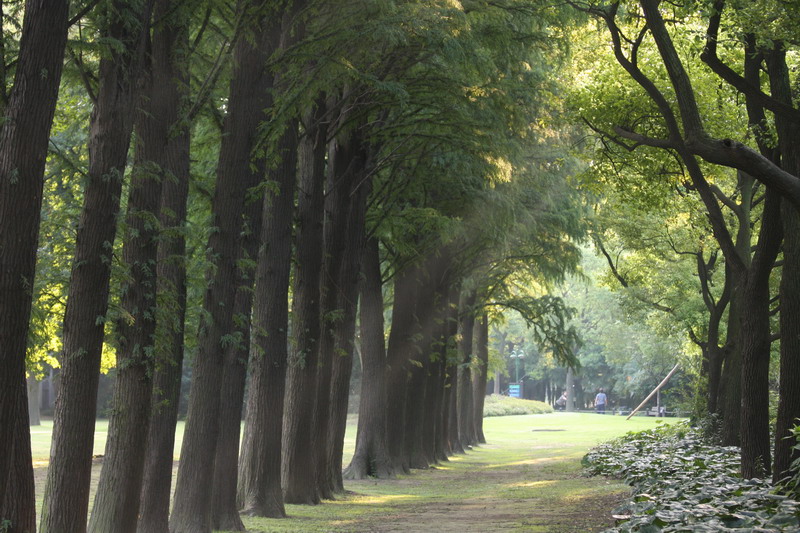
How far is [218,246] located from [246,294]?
1.48 m

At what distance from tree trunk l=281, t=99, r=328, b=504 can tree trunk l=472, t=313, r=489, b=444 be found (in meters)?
23.8

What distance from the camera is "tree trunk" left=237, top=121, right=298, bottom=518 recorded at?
652 inches

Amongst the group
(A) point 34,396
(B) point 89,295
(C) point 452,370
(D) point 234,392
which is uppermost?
(C) point 452,370

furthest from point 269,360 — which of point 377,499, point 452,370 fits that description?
point 452,370

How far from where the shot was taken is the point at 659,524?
8328 millimetres

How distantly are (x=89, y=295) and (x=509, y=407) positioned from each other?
260ft

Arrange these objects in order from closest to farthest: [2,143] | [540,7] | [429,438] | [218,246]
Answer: [2,143] < [218,246] < [540,7] < [429,438]

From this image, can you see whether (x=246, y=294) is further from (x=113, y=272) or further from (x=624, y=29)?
(x=624, y=29)

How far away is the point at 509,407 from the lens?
8738cm

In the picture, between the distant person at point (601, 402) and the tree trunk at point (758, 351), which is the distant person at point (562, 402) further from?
the tree trunk at point (758, 351)

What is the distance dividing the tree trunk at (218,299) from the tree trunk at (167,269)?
483 mm

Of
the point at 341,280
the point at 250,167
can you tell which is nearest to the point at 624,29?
the point at 341,280

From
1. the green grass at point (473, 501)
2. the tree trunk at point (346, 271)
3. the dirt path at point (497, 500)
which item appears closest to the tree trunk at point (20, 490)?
the green grass at point (473, 501)

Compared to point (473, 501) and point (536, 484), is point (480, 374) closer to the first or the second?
point (536, 484)
